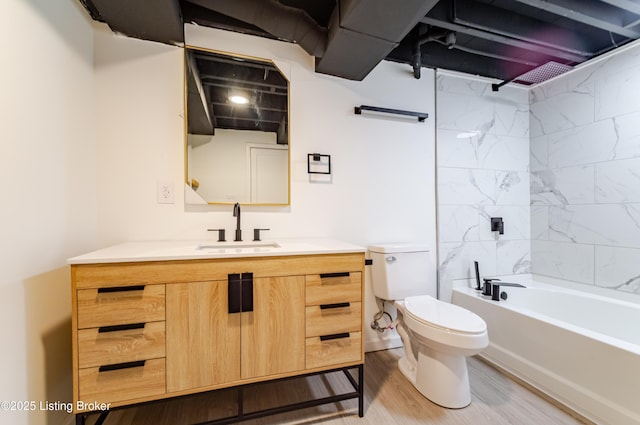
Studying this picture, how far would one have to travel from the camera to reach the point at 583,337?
4.69ft

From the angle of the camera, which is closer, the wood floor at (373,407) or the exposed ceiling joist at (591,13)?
the wood floor at (373,407)

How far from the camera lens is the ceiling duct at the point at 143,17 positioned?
4.28ft

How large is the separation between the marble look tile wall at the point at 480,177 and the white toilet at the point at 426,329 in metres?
0.52

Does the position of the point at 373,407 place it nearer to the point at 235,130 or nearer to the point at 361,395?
the point at 361,395

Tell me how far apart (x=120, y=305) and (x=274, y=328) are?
66 cm

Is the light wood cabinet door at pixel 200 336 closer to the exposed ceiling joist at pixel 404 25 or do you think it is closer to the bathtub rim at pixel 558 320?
the exposed ceiling joist at pixel 404 25

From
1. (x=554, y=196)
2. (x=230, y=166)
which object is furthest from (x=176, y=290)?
(x=554, y=196)

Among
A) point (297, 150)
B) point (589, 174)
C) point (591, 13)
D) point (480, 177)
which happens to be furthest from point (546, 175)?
point (297, 150)

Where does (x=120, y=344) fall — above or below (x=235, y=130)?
below

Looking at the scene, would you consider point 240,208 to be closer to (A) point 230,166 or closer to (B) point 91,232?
(A) point 230,166

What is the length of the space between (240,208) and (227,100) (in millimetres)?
725

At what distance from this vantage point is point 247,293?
1.20 meters

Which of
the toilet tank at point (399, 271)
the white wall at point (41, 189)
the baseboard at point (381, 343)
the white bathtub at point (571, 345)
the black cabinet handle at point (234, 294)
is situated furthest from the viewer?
the baseboard at point (381, 343)

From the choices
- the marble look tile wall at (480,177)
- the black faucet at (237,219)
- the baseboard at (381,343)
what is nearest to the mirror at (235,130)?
the black faucet at (237,219)
